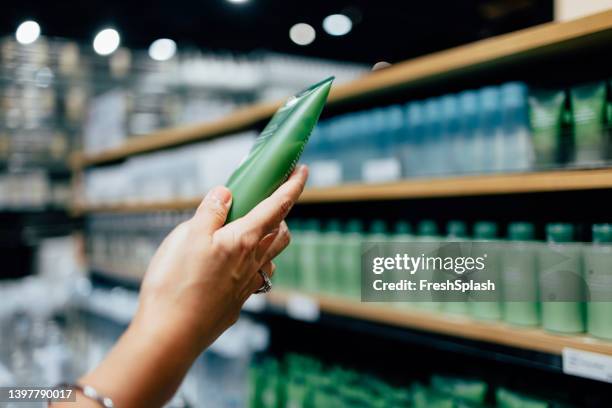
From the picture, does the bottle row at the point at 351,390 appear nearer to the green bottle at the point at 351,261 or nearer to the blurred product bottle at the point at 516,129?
the green bottle at the point at 351,261

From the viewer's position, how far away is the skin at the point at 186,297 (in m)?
0.65

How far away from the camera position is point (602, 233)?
1106mm

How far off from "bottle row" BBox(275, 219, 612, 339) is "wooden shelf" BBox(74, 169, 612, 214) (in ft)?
0.35

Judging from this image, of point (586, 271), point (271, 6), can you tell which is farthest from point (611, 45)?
point (271, 6)

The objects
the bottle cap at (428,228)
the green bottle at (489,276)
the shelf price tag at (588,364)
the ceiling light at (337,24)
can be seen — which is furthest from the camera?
the ceiling light at (337,24)

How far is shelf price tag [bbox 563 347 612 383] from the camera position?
1051 mm

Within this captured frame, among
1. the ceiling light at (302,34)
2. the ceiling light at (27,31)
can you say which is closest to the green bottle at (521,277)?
the ceiling light at (302,34)

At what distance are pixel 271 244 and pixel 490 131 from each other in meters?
0.78

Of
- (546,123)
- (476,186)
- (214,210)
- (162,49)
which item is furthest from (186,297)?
(162,49)

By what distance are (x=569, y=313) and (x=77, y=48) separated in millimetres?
3452

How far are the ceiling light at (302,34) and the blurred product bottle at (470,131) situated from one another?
224 cm

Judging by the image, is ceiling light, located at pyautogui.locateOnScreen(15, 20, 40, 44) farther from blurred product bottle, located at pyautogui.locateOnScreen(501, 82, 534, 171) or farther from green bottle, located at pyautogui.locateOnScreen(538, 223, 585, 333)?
green bottle, located at pyautogui.locateOnScreen(538, 223, 585, 333)

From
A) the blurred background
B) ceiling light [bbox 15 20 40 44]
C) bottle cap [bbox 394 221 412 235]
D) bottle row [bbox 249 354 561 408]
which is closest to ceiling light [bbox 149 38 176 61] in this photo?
the blurred background

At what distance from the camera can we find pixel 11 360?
2775 millimetres
